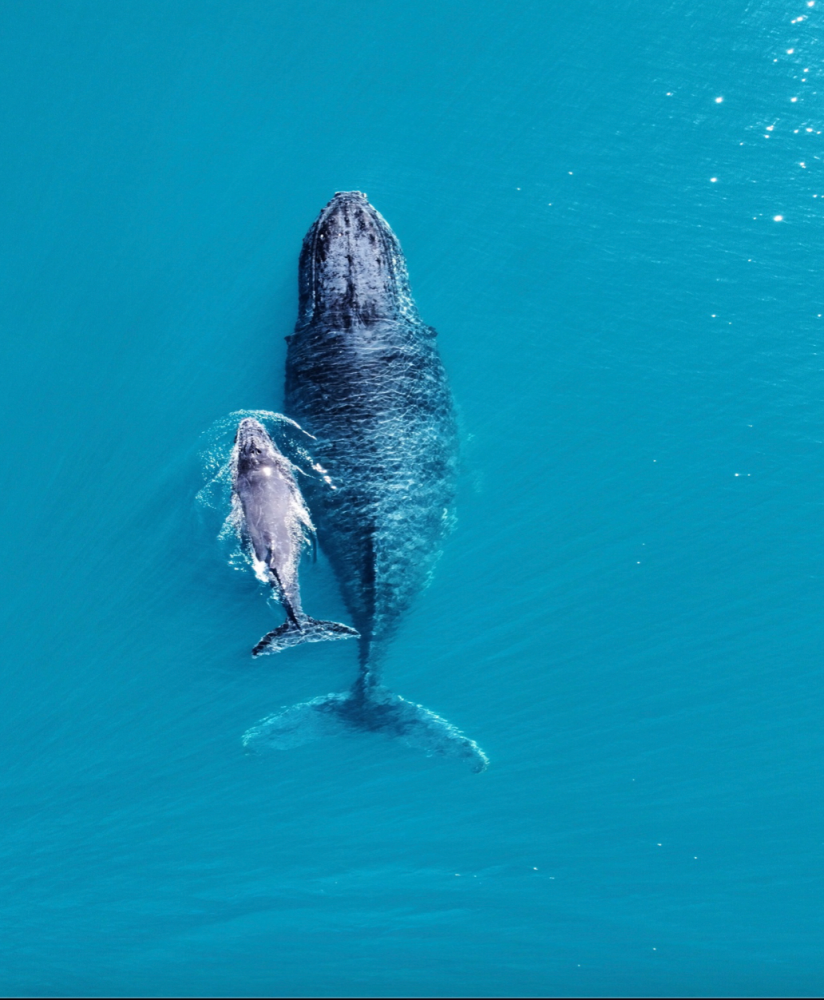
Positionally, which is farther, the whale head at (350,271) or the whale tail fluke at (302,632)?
the whale head at (350,271)

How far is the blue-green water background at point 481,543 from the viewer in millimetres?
10922

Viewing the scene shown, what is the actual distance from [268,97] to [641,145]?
528cm

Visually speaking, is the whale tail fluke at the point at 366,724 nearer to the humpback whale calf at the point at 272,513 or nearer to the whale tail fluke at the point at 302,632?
the humpback whale calf at the point at 272,513

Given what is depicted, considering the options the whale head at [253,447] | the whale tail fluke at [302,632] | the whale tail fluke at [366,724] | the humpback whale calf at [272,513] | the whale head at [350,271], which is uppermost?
the whale head at [350,271]

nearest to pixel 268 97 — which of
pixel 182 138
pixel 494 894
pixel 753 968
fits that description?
pixel 182 138

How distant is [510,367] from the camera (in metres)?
11.1

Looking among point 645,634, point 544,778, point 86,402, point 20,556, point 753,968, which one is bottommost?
point 753,968

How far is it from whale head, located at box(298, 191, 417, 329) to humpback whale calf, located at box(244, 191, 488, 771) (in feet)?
0.05

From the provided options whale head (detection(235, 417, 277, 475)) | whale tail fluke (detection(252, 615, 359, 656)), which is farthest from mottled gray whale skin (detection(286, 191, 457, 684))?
whale tail fluke (detection(252, 615, 359, 656))

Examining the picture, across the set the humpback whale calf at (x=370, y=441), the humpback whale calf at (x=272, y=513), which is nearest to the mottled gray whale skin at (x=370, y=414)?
the humpback whale calf at (x=370, y=441)

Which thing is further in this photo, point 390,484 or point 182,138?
point 182,138

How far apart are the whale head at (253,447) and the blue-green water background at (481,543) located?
87 centimetres

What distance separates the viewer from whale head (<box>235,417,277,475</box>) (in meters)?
9.98

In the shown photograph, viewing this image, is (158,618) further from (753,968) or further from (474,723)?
(753,968)
